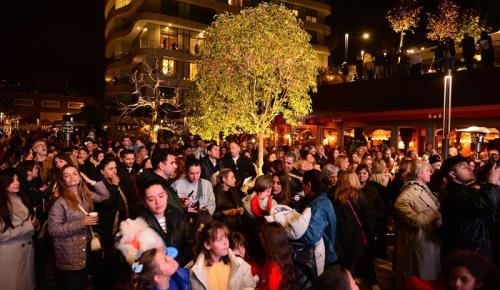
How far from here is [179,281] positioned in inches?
125

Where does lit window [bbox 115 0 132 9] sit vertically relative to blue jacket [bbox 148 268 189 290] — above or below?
above

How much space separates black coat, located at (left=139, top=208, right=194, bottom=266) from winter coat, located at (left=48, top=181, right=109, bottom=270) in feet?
3.17

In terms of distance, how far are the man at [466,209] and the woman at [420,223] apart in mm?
338

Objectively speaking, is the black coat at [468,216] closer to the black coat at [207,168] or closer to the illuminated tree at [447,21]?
the black coat at [207,168]

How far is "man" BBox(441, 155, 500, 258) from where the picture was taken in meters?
3.96

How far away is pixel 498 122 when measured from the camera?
1692cm

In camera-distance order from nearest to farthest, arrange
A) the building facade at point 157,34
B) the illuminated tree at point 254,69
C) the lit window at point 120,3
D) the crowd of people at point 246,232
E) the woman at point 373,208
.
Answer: the crowd of people at point 246,232, the woman at point 373,208, the illuminated tree at point 254,69, the building facade at point 157,34, the lit window at point 120,3

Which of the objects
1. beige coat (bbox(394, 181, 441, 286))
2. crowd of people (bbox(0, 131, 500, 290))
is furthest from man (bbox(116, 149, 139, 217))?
beige coat (bbox(394, 181, 441, 286))

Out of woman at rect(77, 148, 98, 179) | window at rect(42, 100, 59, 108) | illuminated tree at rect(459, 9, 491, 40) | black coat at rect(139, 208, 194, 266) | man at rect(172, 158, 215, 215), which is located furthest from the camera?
window at rect(42, 100, 59, 108)

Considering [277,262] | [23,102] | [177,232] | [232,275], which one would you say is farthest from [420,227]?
[23,102]

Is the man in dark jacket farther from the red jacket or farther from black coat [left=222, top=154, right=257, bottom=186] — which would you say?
black coat [left=222, top=154, right=257, bottom=186]

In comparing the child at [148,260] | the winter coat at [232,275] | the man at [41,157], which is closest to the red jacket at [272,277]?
the winter coat at [232,275]

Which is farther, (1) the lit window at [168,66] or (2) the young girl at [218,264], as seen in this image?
(1) the lit window at [168,66]

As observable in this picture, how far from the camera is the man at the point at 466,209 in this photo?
13.0 ft
